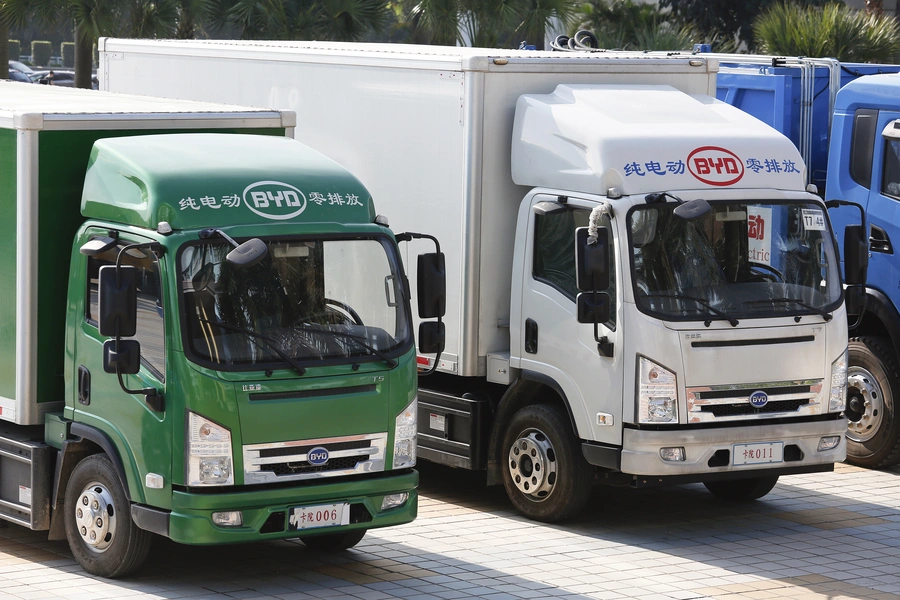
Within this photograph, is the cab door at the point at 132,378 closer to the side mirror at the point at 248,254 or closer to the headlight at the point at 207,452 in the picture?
the headlight at the point at 207,452

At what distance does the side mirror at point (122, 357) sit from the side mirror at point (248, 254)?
710 mm

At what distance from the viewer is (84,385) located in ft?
27.7

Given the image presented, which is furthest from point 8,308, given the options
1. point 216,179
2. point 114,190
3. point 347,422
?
point 347,422

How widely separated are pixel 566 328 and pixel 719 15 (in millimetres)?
26221

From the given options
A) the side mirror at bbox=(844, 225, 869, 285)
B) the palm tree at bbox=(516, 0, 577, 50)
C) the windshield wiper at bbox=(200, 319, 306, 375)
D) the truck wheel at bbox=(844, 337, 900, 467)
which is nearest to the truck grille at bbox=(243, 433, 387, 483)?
the windshield wiper at bbox=(200, 319, 306, 375)

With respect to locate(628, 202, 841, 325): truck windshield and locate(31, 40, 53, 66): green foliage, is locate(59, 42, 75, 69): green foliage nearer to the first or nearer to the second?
locate(31, 40, 53, 66): green foliage

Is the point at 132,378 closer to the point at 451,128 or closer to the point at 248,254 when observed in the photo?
the point at 248,254

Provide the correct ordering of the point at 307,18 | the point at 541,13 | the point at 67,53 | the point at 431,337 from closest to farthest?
the point at 431,337
the point at 307,18
the point at 541,13
the point at 67,53

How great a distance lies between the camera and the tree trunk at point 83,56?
75.0ft

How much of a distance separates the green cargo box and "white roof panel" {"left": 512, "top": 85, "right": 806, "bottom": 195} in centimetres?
259

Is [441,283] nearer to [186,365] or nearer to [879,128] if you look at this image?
[186,365]

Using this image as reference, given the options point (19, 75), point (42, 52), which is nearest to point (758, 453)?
point (19, 75)

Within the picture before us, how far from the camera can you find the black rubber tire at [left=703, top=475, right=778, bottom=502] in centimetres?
1077

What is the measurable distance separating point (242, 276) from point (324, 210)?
632 millimetres
